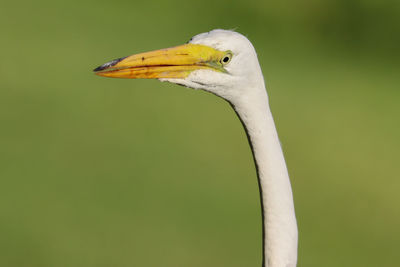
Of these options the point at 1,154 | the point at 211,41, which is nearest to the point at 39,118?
the point at 1,154

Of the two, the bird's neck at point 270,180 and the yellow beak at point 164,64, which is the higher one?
the yellow beak at point 164,64

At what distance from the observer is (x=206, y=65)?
108cm

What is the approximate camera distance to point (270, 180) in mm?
1117

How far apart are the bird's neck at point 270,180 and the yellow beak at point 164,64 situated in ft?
0.27

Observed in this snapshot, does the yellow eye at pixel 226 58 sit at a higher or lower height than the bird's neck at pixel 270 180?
higher

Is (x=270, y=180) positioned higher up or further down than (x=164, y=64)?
further down

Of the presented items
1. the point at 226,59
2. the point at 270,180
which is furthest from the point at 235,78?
the point at 270,180

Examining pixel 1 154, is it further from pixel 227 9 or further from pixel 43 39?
pixel 227 9

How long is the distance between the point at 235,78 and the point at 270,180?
0.19m

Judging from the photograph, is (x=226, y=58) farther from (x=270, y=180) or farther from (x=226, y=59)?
(x=270, y=180)

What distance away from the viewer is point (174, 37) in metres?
3.63

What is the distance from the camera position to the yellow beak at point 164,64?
1.08 metres

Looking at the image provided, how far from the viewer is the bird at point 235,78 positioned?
1.07 m

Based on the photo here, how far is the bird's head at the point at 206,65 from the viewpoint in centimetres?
107
